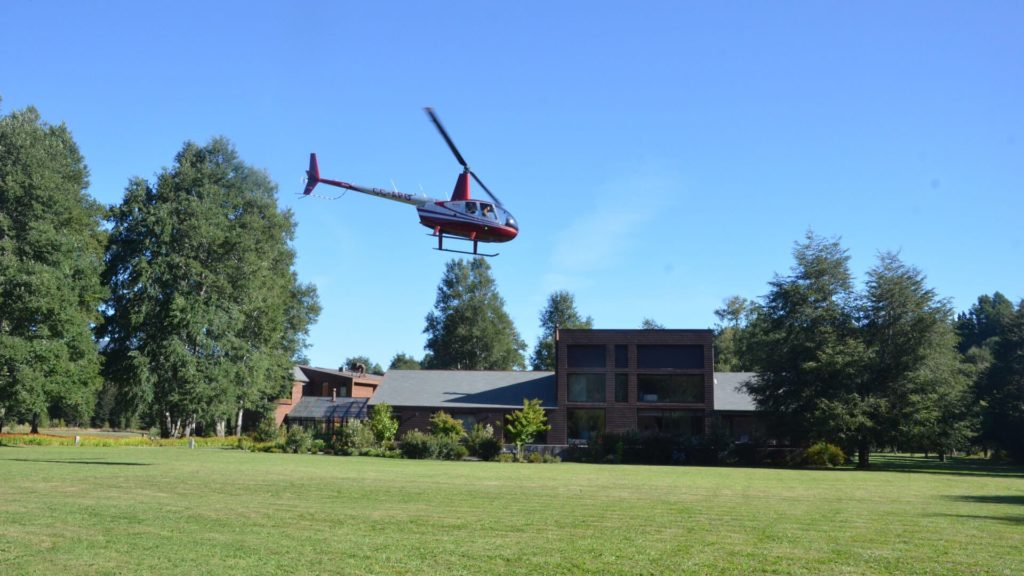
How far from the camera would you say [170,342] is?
166 feet

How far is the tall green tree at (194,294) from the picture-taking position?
5116 cm

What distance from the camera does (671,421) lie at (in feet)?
176

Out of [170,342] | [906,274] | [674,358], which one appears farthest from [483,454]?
[906,274]

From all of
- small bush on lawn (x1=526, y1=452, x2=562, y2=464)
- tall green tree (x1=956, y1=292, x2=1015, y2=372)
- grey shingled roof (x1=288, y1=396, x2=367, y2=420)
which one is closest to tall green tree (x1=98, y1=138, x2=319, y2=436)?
grey shingled roof (x1=288, y1=396, x2=367, y2=420)

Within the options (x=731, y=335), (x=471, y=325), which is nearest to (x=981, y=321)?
(x=731, y=335)

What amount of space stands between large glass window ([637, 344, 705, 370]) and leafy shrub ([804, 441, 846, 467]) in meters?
10.8

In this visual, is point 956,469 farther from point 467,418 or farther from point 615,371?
point 467,418

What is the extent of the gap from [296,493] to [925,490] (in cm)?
1867

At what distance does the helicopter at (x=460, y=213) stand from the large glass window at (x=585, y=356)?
25.5 m

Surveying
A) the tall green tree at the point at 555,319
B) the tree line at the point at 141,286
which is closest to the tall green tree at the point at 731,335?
the tall green tree at the point at 555,319

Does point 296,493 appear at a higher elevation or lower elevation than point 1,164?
lower

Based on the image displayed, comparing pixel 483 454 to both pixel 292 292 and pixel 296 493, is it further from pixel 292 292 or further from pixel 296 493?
pixel 292 292

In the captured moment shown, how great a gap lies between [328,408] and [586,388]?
22.7 meters

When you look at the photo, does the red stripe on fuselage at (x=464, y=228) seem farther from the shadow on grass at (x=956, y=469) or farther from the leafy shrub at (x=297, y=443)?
the shadow on grass at (x=956, y=469)
